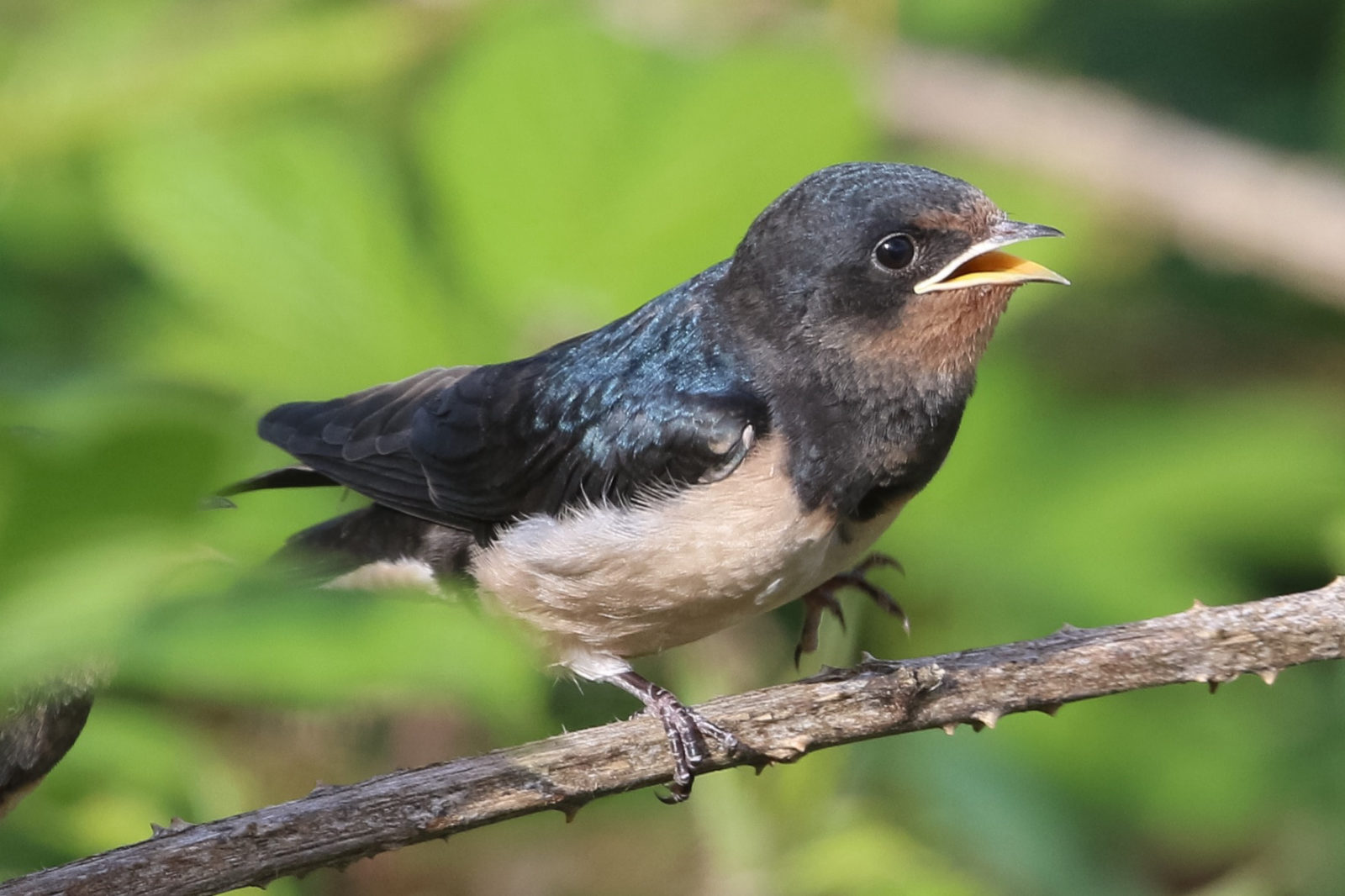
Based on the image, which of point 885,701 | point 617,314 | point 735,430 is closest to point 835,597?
point 735,430

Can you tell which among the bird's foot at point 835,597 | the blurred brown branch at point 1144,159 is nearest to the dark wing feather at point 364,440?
the bird's foot at point 835,597

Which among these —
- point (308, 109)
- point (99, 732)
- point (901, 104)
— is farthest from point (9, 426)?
point (901, 104)

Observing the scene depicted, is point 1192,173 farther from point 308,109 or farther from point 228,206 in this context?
point 228,206

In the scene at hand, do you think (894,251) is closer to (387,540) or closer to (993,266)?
(993,266)

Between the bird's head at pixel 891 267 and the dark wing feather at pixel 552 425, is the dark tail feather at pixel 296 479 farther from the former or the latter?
the bird's head at pixel 891 267

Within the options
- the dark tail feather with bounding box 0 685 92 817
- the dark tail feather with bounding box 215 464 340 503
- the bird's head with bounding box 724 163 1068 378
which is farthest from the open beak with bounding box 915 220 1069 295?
the dark tail feather with bounding box 0 685 92 817
